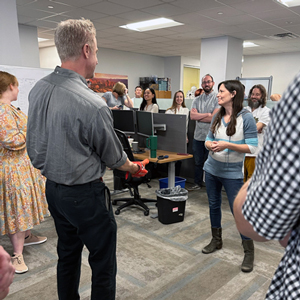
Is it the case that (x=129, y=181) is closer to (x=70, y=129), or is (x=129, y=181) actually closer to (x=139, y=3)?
(x=70, y=129)

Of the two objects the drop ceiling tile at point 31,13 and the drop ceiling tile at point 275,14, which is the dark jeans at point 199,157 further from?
the drop ceiling tile at point 31,13

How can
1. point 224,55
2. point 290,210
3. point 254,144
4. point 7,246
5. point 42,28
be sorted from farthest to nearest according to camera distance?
point 224,55
point 42,28
point 7,246
point 254,144
point 290,210

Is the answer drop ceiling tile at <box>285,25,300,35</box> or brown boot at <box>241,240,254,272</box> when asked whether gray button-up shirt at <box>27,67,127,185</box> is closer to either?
brown boot at <box>241,240,254,272</box>

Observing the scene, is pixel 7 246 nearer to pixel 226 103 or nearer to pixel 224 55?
pixel 226 103

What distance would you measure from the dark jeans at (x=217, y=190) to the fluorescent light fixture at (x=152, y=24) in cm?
476

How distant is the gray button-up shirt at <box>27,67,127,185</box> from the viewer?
1272mm

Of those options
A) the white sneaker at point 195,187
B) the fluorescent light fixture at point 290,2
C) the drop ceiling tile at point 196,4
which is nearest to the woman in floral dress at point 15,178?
the white sneaker at point 195,187

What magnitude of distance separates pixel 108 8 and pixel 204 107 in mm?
2615

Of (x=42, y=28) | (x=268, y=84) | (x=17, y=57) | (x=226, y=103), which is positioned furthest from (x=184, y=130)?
(x=42, y=28)

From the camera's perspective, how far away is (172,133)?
11.7ft

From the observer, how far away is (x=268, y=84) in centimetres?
633

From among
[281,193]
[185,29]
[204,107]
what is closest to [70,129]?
[281,193]

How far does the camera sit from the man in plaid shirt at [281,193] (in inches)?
16.7

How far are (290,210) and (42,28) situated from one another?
25.1 feet
